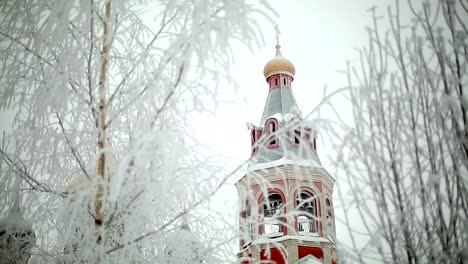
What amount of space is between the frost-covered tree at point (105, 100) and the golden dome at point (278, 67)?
1784 cm

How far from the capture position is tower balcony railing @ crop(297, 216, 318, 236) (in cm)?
1555

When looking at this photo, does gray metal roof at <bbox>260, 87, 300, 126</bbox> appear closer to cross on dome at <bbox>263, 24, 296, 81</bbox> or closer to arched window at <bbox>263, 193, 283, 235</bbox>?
cross on dome at <bbox>263, 24, 296, 81</bbox>

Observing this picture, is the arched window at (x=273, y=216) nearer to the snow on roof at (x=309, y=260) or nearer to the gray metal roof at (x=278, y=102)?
the snow on roof at (x=309, y=260)

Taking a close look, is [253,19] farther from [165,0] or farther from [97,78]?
[97,78]

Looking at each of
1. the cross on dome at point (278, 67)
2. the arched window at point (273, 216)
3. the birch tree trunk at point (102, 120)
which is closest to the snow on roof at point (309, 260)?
the arched window at point (273, 216)

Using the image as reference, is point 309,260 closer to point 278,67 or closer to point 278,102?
point 278,102

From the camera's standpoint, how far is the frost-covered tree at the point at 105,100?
264 centimetres

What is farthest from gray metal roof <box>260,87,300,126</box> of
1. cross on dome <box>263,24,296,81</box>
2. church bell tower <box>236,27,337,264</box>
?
cross on dome <box>263,24,296,81</box>

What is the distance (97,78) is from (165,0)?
0.91m

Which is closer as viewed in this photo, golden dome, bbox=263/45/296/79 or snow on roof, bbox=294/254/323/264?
snow on roof, bbox=294/254/323/264

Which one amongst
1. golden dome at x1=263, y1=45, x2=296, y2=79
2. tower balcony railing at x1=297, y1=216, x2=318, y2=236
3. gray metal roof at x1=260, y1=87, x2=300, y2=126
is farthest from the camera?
golden dome at x1=263, y1=45, x2=296, y2=79

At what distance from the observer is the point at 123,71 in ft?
11.0

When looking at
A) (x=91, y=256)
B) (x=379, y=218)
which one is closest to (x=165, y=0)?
(x=91, y=256)

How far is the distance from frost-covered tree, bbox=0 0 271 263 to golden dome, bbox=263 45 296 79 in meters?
17.8
